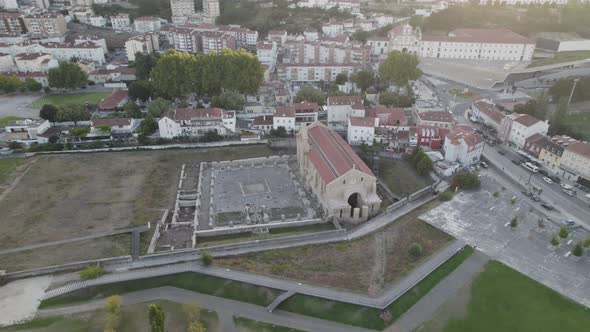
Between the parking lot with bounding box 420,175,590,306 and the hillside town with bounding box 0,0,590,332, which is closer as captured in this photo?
the hillside town with bounding box 0,0,590,332

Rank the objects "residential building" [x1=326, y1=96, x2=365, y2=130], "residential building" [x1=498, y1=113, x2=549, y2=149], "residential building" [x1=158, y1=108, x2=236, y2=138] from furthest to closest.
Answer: "residential building" [x1=326, y1=96, x2=365, y2=130] → "residential building" [x1=158, y1=108, x2=236, y2=138] → "residential building" [x1=498, y1=113, x2=549, y2=149]

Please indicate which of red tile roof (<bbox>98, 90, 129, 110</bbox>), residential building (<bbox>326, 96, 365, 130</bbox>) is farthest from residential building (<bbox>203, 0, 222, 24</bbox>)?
residential building (<bbox>326, 96, 365, 130</bbox>)

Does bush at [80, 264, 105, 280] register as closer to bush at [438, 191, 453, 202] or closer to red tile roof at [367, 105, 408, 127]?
bush at [438, 191, 453, 202]

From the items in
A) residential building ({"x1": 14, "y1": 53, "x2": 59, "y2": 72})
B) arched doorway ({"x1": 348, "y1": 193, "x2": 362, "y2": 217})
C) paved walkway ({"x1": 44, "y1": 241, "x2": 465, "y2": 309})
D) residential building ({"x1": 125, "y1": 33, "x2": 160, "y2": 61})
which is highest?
residential building ({"x1": 125, "y1": 33, "x2": 160, "y2": 61})

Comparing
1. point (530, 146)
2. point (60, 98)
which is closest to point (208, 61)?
point (60, 98)

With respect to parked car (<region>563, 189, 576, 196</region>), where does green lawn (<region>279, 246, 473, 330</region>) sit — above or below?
below

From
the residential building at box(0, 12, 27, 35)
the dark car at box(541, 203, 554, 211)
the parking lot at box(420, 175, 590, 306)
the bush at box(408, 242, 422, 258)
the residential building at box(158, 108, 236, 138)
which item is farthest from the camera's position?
the residential building at box(0, 12, 27, 35)

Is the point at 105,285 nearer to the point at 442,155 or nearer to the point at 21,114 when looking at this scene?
the point at 442,155

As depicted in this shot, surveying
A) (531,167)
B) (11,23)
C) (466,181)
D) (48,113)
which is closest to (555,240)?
(466,181)
